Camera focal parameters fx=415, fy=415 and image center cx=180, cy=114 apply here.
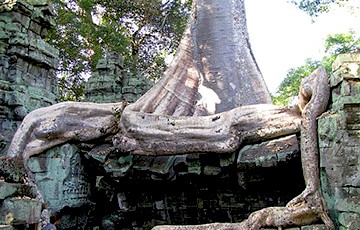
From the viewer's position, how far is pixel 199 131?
399cm

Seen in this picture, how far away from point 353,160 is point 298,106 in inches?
35.3

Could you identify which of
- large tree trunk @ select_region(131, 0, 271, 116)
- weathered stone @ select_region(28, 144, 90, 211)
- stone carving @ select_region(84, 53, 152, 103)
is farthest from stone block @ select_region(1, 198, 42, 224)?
stone carving @ select_region(84, 53, 152, 103)

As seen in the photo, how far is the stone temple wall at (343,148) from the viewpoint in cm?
300

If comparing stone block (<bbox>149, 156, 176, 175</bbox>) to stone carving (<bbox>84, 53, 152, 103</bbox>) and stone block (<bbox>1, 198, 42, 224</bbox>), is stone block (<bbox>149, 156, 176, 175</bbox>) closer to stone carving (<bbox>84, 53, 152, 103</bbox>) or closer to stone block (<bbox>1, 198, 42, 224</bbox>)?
stone block (<bbox>1, 198, 42, 224</bbox>)

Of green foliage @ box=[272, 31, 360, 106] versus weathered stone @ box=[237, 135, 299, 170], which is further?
green foliage @ box=[272, 31, 360, 106]

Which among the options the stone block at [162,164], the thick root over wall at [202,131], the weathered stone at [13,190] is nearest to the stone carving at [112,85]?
the thick root over wall at [202,131]

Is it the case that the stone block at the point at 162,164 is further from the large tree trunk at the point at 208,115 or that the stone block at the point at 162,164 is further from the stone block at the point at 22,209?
the stone block at the point at 22,209

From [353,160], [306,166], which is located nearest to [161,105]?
[306,166]

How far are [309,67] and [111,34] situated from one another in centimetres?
819

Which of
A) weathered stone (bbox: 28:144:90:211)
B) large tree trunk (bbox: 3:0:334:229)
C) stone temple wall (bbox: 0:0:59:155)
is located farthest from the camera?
stone temple wall (bbox: 0:0:59:155)

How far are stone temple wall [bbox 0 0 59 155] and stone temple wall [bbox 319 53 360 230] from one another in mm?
4469

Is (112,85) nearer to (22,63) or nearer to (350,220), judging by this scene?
(22,63)

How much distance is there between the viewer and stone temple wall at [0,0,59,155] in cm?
625

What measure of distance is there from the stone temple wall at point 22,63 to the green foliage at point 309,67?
27.7 ft
